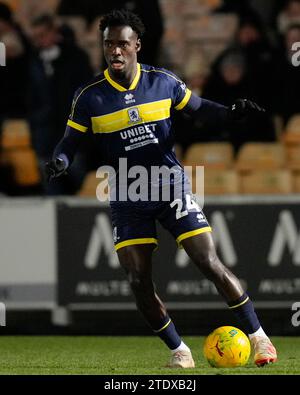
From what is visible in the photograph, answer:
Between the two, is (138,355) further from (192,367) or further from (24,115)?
(24,115)

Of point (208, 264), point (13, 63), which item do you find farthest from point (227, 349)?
point (13, 63)

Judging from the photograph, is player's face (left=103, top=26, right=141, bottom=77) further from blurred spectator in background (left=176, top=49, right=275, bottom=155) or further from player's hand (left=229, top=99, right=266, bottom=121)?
blurred spectator in background (left=176, top=49, right=275, bottom=155)

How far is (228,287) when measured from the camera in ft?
25.5

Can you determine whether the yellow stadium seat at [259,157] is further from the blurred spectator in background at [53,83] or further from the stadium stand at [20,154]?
the stadium stand at [20,154]

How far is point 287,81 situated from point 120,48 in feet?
15.5

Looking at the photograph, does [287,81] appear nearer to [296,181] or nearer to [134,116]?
[296,181]

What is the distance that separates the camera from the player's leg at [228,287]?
25.3 ft

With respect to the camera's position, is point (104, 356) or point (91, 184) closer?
point (104, 356)

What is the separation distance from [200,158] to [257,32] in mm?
1504

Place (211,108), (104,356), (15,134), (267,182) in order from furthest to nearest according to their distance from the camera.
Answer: (15,134)
(267,182)
(104,356)
(211,108)

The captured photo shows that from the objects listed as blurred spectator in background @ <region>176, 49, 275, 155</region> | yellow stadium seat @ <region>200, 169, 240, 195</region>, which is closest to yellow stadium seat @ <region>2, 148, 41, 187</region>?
blurred spectator in background @ <region>176, 49, 275, 155</region>

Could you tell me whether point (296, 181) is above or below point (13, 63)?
below

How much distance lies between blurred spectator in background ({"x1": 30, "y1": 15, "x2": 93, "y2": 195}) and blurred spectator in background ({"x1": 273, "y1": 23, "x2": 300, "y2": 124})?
1.97 m
